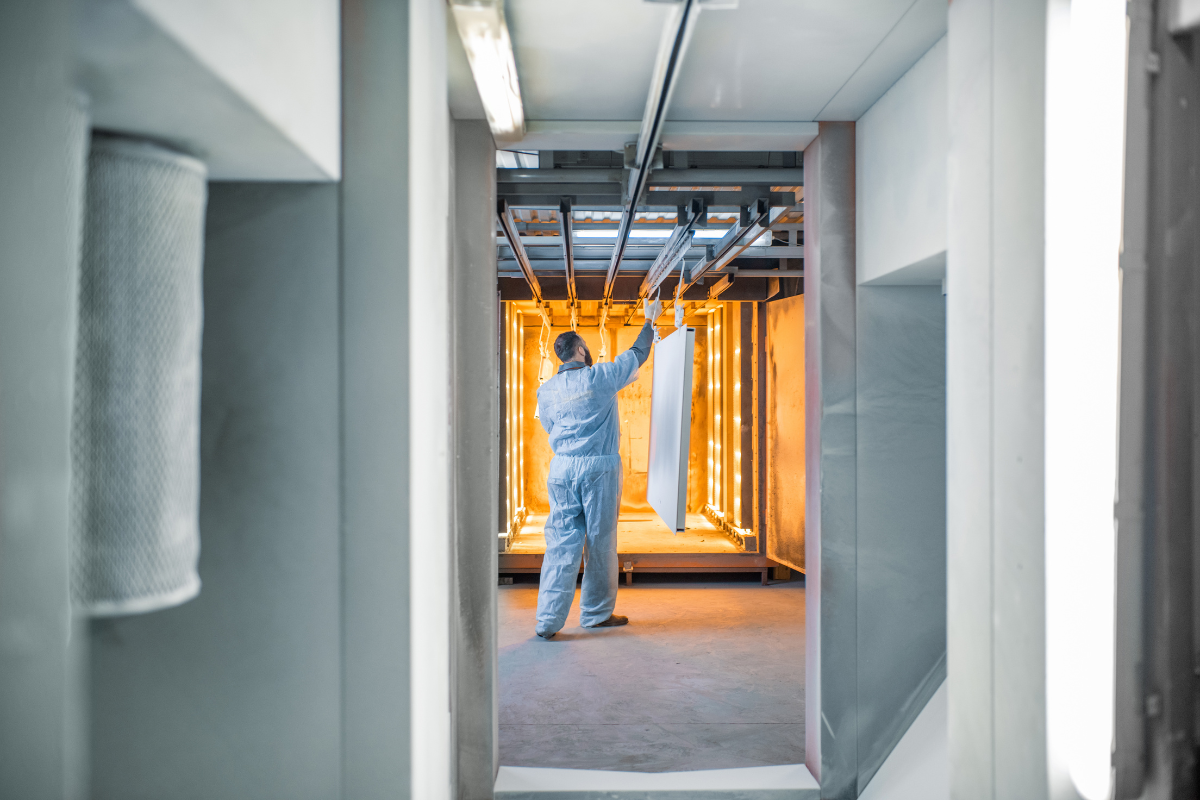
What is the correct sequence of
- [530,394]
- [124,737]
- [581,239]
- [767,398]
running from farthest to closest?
[530,394], [767,398], [581,239], [124,737]

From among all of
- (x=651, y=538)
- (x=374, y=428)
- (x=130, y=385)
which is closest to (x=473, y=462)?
(x=374, y=428)

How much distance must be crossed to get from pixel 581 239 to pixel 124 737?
3.42m

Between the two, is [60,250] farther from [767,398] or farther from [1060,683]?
Result: [767,398]

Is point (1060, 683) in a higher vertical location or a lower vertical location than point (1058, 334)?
lower

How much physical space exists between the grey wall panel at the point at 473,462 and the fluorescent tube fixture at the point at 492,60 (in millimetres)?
154

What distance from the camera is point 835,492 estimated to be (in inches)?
80.8

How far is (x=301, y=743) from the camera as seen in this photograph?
3.31 feet

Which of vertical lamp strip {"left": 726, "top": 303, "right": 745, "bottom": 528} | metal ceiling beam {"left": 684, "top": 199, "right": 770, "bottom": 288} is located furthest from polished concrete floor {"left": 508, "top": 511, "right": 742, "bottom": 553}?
metal ceiling beam {"left": 684, "top": 199, "right": 770, "bottom": 288}

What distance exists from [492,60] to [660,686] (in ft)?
8.47

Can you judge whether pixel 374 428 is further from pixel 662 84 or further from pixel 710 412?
pixel 710 412

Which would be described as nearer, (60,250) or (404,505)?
(60,250)

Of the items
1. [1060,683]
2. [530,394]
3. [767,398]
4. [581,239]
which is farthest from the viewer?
[530,394]

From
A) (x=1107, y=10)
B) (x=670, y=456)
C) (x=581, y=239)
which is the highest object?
(x=581, y=239)

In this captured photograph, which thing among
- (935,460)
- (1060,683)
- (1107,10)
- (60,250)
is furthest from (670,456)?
(60,250)
